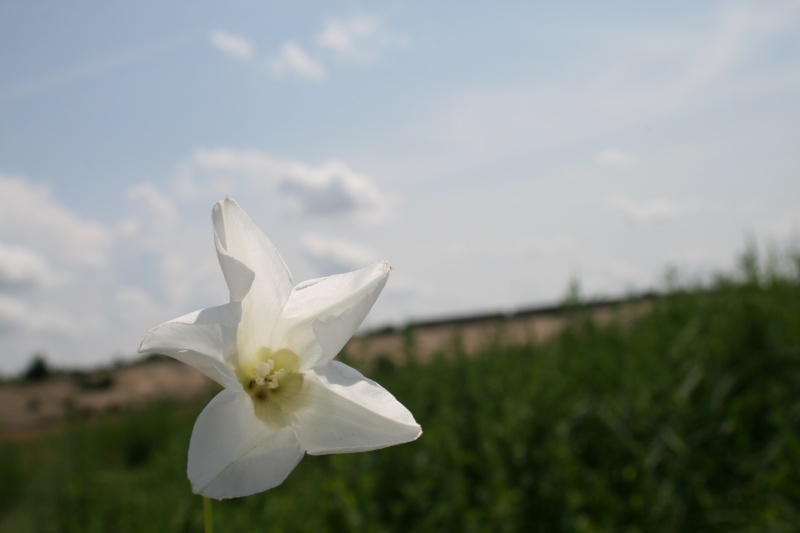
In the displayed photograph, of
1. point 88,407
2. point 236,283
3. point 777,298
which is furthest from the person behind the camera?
point 88,407

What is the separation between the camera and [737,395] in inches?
126

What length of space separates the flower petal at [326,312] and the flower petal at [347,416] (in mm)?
30

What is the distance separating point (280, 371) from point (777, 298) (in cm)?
351

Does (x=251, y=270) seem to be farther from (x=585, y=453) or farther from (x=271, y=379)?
(x=585, y=453)

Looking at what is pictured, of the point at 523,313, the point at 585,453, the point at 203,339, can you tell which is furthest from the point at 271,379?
the point at 523,313

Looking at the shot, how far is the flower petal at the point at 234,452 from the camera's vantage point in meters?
0.60

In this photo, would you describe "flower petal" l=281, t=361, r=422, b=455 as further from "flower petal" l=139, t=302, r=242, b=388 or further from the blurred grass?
the blurred grass

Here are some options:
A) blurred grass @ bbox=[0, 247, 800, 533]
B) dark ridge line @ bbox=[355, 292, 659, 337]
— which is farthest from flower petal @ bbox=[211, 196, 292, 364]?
dark ridge line @ bbox=[355, 292, 659, 337]

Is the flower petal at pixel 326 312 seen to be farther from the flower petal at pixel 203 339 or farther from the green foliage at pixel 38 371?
the green foliage at pixel 38 371

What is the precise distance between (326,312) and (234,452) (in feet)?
0.56

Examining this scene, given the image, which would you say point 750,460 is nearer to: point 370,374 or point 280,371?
point 370,374

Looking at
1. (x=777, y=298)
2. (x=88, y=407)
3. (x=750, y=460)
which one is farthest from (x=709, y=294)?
(x=88, y=407)

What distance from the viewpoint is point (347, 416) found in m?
0.70

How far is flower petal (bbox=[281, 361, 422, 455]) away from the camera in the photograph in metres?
0.67
